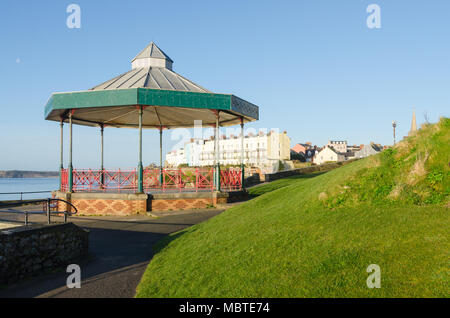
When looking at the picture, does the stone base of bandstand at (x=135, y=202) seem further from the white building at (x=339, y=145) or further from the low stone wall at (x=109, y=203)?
the white building at (x=339, y=145)

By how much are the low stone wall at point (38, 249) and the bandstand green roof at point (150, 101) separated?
7.90 m

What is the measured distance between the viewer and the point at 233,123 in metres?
21.0

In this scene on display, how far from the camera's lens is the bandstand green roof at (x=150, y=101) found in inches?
611

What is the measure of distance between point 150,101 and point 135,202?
4.86m

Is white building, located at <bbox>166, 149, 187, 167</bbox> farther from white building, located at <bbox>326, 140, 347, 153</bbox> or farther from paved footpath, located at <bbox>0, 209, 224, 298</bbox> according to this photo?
paved footpath, located at <bbox>0, 209, 224, 298</bbox>

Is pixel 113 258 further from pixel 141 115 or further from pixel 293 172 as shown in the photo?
pixel 293 172

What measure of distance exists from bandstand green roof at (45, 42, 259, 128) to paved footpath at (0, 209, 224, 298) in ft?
17.7

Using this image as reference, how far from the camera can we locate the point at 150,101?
50.7 ft

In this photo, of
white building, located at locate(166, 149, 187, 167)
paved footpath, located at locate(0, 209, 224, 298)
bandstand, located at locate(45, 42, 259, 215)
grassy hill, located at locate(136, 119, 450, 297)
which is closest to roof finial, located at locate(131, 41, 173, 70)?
bandstand, located at locate(45, 42, 259, 215)

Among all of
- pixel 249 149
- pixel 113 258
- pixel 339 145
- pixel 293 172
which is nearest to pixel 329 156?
pixel 249 149

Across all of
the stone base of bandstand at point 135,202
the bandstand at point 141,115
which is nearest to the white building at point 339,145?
the bandstand at point 141,115

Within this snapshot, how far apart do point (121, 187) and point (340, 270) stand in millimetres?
15326
